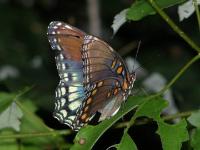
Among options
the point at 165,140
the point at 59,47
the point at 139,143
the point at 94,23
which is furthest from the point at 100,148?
the point at 94,23

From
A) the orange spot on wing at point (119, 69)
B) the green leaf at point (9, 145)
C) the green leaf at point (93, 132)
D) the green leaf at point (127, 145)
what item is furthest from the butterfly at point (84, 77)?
the green leaf at point (9, 145)

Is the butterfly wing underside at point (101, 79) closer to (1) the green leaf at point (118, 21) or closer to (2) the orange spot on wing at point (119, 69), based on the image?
(2) the orange spot on wing at point (119, 69)

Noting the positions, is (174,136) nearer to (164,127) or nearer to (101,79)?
(164,127)

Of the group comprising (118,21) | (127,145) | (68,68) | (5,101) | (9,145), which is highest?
(118,21)

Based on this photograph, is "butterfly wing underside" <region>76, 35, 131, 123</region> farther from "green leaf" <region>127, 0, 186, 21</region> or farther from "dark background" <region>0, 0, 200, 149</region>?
"dark background" <region>0, 0, 200, 149</region>

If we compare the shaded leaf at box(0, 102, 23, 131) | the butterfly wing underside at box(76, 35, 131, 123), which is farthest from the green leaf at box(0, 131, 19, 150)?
the butterfly wing underside at box(76, 35, 131, 123)

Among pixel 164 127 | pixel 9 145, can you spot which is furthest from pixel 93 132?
pixel 9 145
